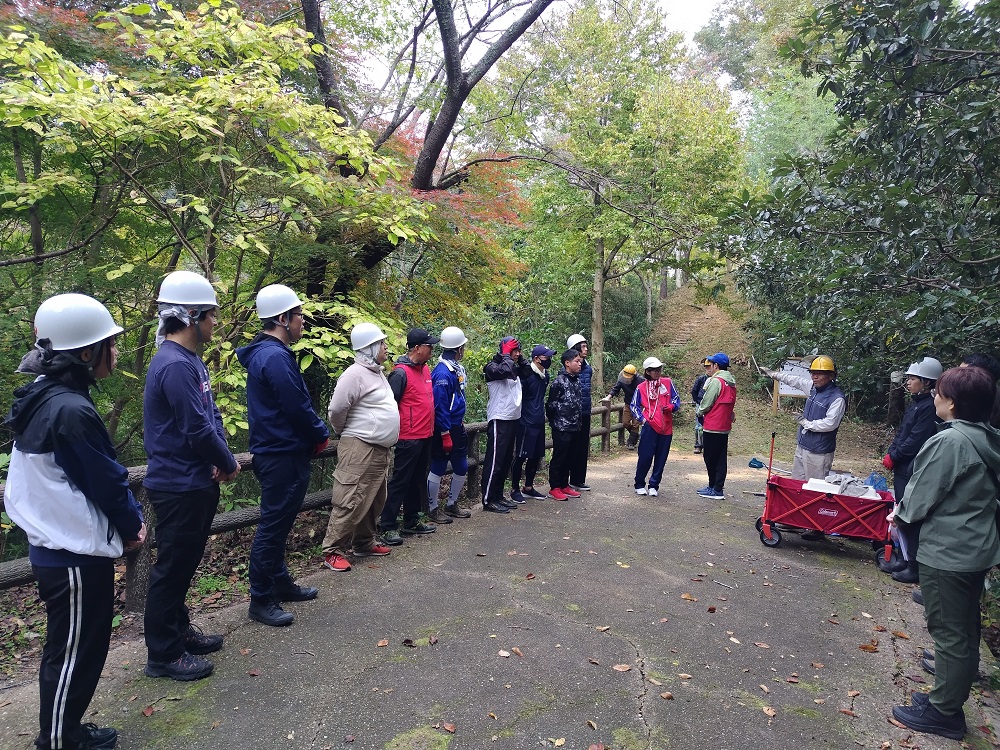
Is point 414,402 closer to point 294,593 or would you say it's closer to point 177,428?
point 294,593

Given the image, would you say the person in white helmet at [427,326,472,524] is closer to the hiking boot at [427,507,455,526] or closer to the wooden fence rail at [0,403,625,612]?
the hiking boot at [427,507,455,526]

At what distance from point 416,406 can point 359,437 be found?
0.79m

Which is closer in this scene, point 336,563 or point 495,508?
point 336,563

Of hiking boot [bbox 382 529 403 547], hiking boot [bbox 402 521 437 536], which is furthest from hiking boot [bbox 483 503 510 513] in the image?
hiking boot [bbox 382 529 403 547]

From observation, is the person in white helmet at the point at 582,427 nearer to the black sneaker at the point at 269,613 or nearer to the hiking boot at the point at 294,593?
the hiking boot at the point at 294,593

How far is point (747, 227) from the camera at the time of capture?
19.0 feet

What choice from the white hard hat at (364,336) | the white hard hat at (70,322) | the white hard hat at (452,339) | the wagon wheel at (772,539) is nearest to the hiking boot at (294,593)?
the white hard hat at (364,336)

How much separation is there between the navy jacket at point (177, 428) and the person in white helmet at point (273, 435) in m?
0.64

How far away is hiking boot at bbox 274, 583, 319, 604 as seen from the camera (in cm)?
408

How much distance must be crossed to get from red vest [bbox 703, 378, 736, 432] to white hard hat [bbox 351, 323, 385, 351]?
15.3 ft

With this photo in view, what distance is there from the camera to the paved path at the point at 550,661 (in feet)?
9.45

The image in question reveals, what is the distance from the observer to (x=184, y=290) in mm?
Result: 3125

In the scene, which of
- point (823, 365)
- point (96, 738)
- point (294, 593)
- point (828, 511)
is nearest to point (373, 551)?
point (294, 593)

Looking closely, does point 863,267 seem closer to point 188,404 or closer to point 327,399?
point 188,404
